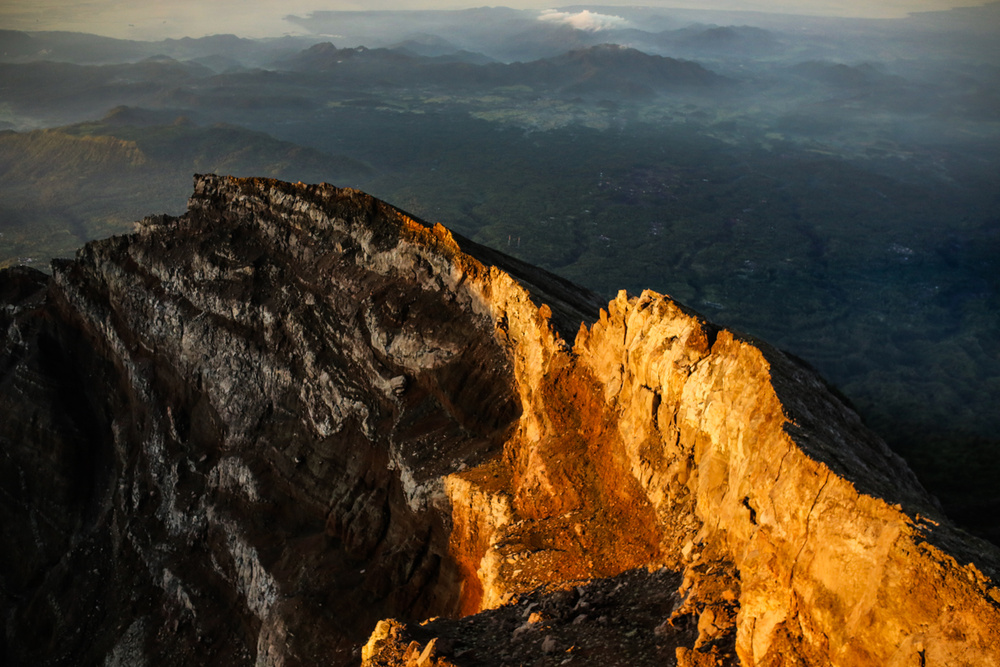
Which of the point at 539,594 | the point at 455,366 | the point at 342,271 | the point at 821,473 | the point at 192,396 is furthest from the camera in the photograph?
the point at 192,396

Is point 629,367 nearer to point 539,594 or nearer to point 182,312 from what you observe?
point 539,594

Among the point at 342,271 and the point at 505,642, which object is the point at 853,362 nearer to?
the point at 342,271

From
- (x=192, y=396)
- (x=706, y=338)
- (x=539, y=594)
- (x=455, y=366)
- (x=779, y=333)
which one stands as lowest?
(x=779, y=333)

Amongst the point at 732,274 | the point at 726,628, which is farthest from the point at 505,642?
the point at 732,274

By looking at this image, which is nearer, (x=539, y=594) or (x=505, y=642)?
(x=505, y=642)

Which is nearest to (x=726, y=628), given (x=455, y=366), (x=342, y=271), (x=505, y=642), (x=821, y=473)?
(x=821, y=473)

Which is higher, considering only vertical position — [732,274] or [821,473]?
[821,473]

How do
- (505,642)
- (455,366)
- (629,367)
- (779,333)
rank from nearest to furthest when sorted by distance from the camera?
1. (505,642)
2. (629,367)
3. (455,366)
4. (779,333)
